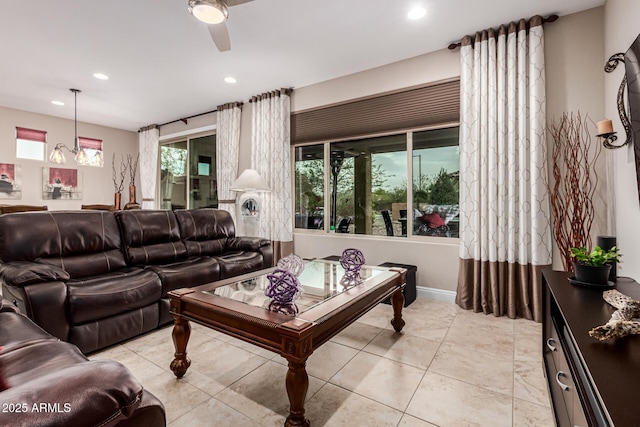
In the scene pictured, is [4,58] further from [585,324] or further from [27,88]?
[585,324]

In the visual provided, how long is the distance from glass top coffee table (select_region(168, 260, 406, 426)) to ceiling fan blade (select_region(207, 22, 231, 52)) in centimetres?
194

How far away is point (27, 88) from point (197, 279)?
14.0ft

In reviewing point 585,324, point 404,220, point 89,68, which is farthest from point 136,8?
point 585,324

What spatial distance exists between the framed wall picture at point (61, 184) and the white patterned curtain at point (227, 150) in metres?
3.15

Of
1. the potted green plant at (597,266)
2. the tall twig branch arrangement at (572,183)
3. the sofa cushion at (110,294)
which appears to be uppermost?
the tall twig branch arrangement at (572,183)

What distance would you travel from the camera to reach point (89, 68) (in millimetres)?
3855

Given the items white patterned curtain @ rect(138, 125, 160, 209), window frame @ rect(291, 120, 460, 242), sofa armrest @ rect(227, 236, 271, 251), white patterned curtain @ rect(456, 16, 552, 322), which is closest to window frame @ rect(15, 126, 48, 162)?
white patterned curtain @ rect(138, 125, 160, 209)

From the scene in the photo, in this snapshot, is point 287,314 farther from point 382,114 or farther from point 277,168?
point 277,168

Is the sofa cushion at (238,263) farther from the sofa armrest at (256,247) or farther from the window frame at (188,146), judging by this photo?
the window frame at (188,146)

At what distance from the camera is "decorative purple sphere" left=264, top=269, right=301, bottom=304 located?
1.70 m

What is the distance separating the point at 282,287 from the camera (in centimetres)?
170

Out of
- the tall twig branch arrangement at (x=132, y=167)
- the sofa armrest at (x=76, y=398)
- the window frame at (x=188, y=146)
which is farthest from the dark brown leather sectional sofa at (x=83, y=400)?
the tall twig branch arrangement at (x=132, y=167)

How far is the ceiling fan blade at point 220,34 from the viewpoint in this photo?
239cm

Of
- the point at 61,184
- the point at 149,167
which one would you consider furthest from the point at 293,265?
the point at 61,184
